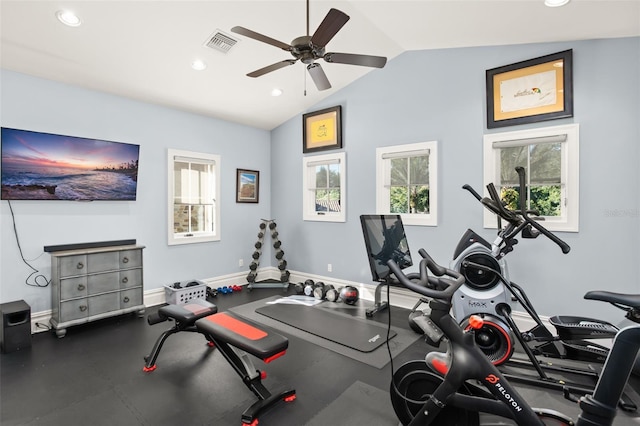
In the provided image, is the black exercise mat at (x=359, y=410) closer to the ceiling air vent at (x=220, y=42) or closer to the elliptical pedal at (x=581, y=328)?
the elliptical pedal at (x=581, y=328)

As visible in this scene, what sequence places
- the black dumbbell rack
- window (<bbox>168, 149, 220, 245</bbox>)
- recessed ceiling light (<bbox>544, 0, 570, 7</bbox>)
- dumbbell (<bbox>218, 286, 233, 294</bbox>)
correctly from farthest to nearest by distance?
the black dumbbell rack
dumbbell (<bbox>218, 286, 233, 294</bbox>)
window (<bbox>168, 149, 220, 245</bbox>)
recessed ceiling light (<bbox>544, 0, 570, 7</bbox>)

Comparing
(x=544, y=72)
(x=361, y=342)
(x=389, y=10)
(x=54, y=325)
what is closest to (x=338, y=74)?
(x=389, y=10)

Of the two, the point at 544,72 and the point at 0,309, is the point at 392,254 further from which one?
the point at 0,309

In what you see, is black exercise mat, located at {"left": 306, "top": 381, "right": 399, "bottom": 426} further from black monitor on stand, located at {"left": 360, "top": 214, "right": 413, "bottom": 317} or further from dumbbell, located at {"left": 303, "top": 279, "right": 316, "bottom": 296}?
dumbbell, located at {"left": 303, "top": 279, "right": 316, "bottom": 296}

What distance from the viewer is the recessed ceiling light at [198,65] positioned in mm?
3658

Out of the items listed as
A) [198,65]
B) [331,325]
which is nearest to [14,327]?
[331,325]

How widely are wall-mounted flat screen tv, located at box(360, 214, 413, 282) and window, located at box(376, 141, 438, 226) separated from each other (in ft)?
1.99

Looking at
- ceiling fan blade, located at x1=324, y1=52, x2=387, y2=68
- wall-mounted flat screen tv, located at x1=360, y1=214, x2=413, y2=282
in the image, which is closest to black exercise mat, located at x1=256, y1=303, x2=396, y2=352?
wall-mounted flat screen tv, located at x1=360, y1=214, x2=413, y2=282

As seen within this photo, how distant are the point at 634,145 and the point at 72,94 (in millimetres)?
6067

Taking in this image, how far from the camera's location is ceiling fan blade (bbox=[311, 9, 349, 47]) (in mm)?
2081

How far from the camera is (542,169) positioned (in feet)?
11.5

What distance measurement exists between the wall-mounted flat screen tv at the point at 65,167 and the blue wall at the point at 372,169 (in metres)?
0.14

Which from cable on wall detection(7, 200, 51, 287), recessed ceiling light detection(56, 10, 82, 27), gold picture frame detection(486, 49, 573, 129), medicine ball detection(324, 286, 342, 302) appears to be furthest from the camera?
medicine ball detection(324, 286, 342, 302)

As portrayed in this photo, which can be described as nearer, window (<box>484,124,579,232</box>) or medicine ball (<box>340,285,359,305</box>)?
window (<box>484,124,579,232</box>)
